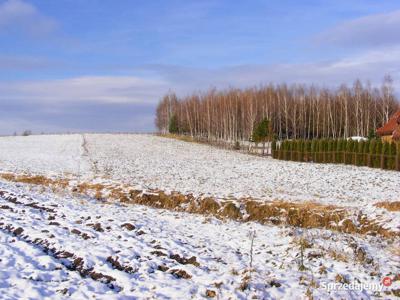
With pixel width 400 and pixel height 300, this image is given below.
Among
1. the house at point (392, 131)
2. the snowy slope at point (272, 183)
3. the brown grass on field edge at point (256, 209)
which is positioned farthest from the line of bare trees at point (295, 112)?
the brown grass on field edge at point (256, 209)

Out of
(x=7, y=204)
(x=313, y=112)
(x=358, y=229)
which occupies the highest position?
(x=313, y=112)

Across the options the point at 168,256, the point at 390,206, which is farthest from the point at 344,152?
the point at 168,256

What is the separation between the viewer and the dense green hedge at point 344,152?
122 ft

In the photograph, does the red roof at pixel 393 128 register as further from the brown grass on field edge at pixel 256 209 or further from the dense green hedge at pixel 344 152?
the brown grass on field edge at pixel 256 209

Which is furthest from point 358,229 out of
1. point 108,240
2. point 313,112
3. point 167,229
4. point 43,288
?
point 313,112

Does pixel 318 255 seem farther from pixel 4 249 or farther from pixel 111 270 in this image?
pixel 4 249

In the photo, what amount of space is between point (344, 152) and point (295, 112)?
35.6 m

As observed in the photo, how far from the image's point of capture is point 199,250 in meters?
10.1

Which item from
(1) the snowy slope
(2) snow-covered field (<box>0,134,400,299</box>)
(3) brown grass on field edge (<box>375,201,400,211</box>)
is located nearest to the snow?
(2) snow-covered field (<box>0,134,400,299</box>)

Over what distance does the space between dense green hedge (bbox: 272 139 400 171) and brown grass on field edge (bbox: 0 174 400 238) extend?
22.6 metres

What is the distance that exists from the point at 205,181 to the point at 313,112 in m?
60.4

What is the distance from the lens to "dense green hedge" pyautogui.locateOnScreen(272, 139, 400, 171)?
37.2 metres

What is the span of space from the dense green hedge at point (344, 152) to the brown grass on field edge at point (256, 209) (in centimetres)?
2259

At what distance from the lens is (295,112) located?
255ft
